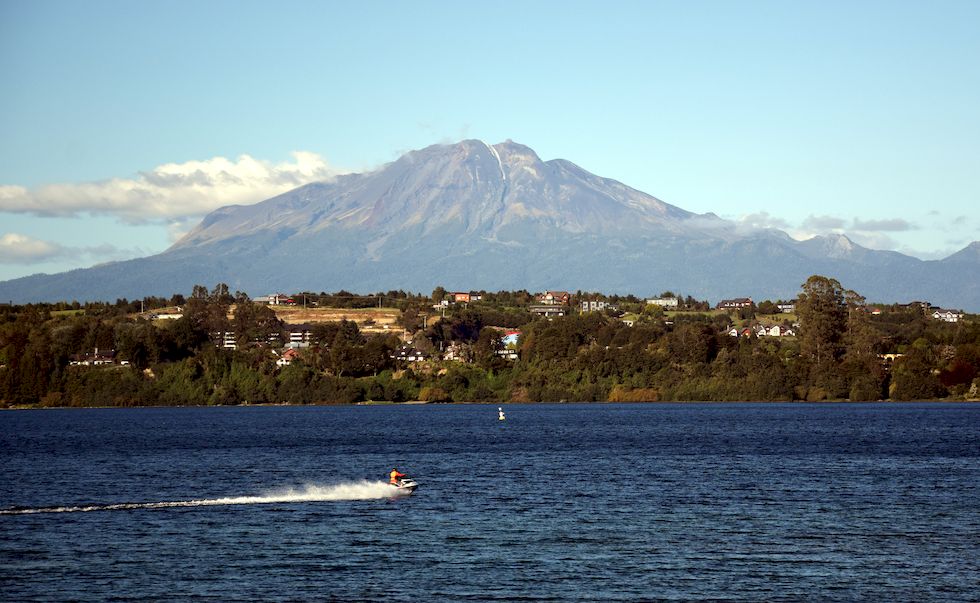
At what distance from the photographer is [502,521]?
5931 centimetres

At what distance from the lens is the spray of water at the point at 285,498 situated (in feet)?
212

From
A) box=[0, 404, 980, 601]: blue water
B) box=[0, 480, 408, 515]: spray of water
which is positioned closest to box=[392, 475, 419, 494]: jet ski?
box=[0, 480, 408, 515]: spray of water

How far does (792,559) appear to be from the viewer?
1937 inches

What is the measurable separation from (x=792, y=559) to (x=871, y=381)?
6060 inches

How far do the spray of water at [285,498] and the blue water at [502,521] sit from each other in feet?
0.73

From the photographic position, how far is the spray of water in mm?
64625

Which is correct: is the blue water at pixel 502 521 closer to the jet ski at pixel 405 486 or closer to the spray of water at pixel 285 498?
the spray of water at pixel 285 498

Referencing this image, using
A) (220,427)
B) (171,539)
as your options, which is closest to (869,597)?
(171,539)

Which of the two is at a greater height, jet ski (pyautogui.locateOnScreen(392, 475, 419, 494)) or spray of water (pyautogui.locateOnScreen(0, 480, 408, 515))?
jet ski (pyautogui.locateOnScreen(392, 475, 419, 494))

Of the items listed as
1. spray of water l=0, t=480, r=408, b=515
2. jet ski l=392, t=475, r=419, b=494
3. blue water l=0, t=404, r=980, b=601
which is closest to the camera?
blue water l=0, t=404, r=980, b=601

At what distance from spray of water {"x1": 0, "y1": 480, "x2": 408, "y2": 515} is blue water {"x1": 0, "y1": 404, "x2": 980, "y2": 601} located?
22cm

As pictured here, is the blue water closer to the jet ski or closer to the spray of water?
the spray of water

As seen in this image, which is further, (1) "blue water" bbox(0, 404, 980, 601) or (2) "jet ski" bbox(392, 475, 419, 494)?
(2) "jet ski" bbox(392, 475, 419, 494)

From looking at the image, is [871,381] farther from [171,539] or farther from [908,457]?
[171,539]
